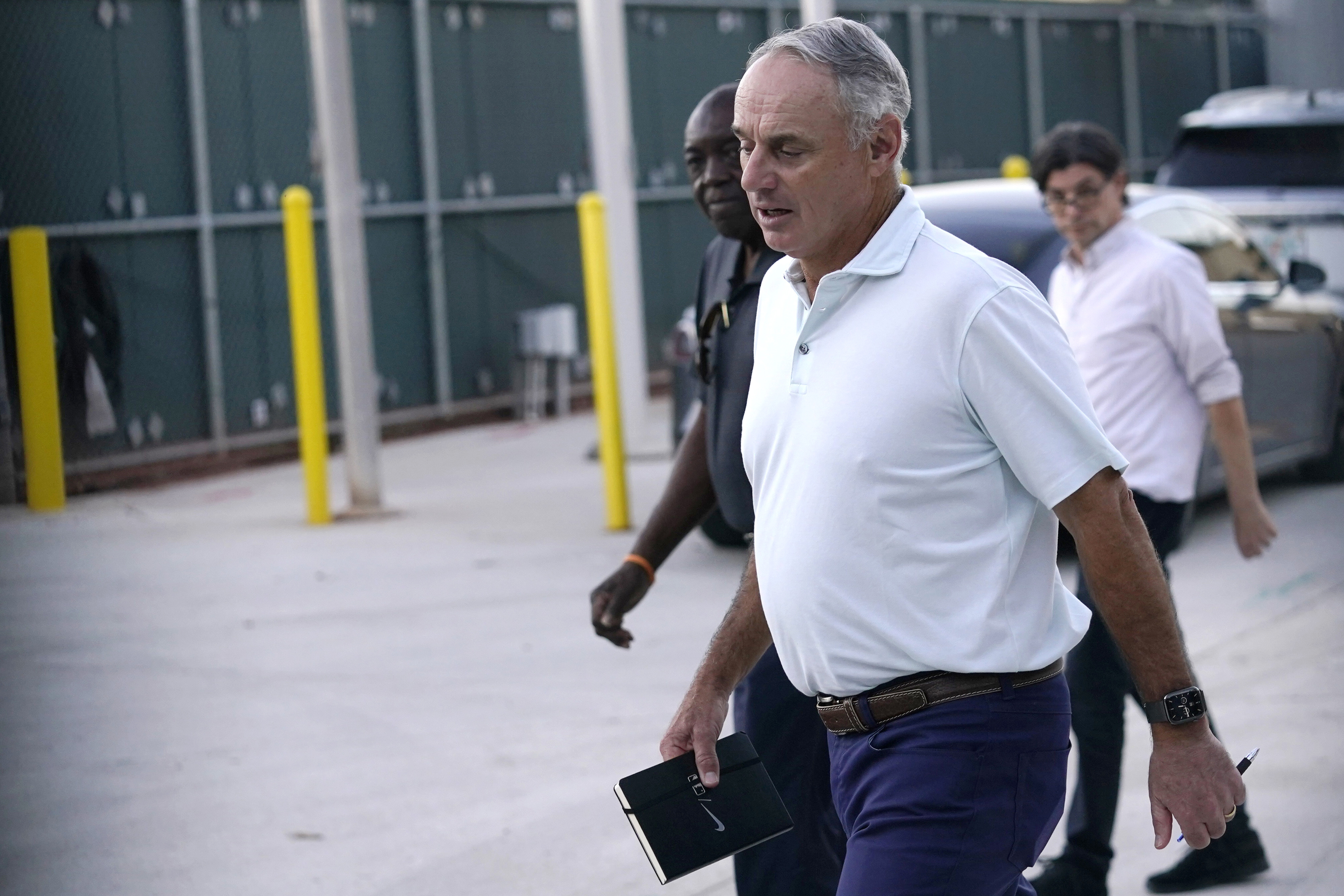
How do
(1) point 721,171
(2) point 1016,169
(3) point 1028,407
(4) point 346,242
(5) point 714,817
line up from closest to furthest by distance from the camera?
(3) point 1028,407, (5) point 714,817, (1) point 721,171, (4) point 346,242, (2) point 1016,169

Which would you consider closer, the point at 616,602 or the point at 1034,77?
the point at 616,602

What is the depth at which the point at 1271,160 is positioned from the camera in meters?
11.7

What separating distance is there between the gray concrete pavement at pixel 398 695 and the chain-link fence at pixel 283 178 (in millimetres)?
1904

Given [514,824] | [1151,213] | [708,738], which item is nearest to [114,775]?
[514,824]

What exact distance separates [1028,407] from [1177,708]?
19.0 inches

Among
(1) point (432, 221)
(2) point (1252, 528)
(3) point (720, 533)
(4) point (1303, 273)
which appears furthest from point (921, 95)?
(2) point (1252, 528)

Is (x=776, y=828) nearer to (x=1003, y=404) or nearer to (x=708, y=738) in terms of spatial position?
(x=708, y=738)

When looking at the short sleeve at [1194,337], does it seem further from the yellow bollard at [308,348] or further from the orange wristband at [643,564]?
the yellow bollard at [308,348]

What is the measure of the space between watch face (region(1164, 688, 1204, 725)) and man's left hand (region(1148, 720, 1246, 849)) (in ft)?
0.03

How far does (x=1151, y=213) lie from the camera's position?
8273 millimetres

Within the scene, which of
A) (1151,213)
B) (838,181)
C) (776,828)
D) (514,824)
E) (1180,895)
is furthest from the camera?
(1151,213)

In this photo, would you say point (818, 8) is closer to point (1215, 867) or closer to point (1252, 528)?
point (1252, 528)

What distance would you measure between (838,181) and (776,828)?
106 cm

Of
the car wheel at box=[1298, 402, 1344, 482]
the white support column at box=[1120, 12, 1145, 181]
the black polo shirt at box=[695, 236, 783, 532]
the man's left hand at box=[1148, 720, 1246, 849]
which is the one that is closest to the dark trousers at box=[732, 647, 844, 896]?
A: the black polo shirt at box=[695, 236, 783, 532]
